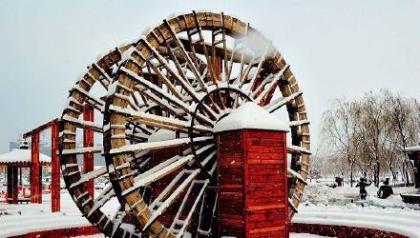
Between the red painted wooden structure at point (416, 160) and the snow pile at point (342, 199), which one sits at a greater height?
the red painted wooden structure at point (416, 160)

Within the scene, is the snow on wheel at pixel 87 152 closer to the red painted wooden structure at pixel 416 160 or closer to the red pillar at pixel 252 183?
the red pillar at pixel 252 183

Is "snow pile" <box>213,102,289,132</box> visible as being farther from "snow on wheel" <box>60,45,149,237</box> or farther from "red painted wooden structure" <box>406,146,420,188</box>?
"red painted wooden structure" <box>406,146,420,188</box>

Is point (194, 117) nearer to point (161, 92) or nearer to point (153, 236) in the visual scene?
point (161, 92)

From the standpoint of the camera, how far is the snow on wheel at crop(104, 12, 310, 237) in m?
8.34

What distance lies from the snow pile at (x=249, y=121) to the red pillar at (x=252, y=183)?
0.09 meters

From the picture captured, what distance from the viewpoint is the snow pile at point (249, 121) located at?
27.6ft

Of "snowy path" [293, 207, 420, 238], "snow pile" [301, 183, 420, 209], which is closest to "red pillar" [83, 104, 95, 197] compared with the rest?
"snowy path" [293, 207, 420, 238]

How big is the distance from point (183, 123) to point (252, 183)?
190 cm

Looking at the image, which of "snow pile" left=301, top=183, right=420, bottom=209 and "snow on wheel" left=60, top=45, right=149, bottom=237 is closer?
"snow on wheel" left=60, top=45, right=149, bottom=237

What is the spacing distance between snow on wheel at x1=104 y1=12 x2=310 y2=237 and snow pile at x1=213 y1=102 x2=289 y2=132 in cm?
68

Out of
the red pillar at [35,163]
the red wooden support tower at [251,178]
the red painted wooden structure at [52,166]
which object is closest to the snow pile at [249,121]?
the red wooden support tower at [251,178]

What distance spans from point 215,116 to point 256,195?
1.97m

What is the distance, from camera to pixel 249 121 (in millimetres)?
8430

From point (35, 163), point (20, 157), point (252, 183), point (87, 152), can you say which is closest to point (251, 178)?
point (252, 183)
